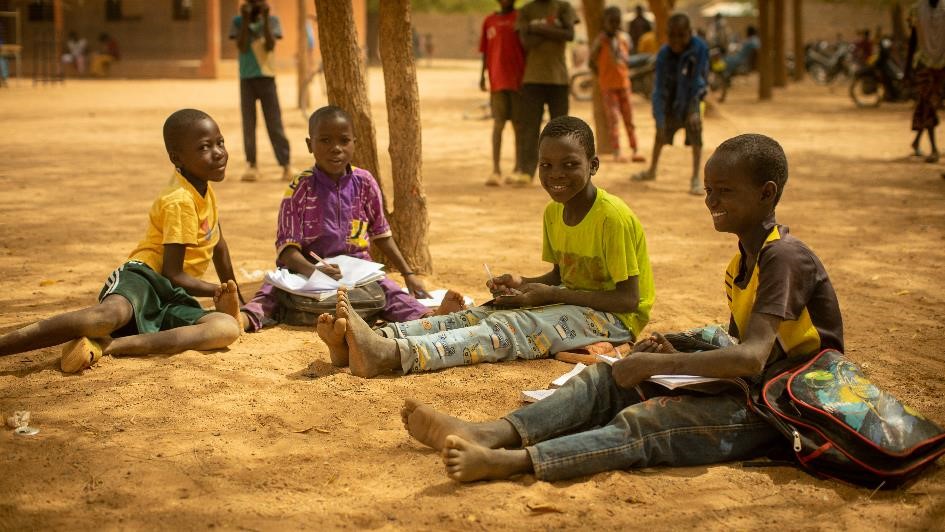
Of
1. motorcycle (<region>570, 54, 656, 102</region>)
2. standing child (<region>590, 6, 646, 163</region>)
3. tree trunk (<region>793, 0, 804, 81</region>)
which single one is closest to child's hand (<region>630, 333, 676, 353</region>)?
standing child (<region>590, 6, 646, 163</region>)

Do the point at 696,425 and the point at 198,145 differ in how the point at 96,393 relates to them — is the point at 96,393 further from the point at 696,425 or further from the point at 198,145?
the point at 696,425

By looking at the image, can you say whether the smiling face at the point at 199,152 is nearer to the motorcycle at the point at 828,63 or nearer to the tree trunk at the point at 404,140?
the tree trunk at the point at 404,140

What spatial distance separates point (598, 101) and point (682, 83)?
2.76 m

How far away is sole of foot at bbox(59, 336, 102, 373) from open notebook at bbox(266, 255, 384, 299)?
1018 mm

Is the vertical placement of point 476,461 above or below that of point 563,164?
below

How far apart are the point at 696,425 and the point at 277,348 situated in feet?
7.28

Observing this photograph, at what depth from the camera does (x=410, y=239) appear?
591 cm

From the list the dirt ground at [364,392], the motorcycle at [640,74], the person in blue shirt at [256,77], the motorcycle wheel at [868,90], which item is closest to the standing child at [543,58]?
the dirt ground at [364,392]

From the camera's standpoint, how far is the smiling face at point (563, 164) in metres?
3.99

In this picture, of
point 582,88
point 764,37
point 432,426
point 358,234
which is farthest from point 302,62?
point 432,426

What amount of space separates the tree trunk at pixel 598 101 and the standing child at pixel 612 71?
0.34 ft

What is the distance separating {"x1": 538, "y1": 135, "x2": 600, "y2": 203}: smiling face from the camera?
13.1ft

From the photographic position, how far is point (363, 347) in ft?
12.8

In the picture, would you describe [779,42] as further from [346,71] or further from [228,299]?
[228,299]
